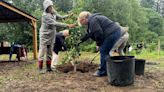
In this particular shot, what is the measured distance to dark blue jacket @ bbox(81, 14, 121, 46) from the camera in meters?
6.21

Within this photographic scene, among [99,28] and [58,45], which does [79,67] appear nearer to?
[58,45]

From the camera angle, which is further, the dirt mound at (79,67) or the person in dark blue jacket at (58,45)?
the person in dark blue jacket at (58,45)

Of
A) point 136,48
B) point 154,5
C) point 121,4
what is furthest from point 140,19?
point 154,5

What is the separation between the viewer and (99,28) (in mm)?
6191

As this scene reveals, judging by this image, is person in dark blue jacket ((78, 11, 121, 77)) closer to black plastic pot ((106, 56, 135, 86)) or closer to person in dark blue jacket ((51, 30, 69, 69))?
black plastic pot ((106, 56, 135, 86))

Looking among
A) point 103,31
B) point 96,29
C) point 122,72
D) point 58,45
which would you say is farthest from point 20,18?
point 122,72

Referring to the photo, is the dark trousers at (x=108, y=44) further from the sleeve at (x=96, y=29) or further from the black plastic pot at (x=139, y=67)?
the black plastic pot at (x=139, y=67)

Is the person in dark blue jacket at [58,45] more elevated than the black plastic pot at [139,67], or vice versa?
the person in dark blue jacket at [58,45]

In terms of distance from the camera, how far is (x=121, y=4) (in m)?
26.0

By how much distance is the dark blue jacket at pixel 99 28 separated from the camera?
20.4 ft

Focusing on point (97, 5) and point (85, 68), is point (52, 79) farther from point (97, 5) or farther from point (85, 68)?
point (97, 5)

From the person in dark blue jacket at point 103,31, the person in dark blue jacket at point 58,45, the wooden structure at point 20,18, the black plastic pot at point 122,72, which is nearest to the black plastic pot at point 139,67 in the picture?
the person in dark blue jacket at point 103,31

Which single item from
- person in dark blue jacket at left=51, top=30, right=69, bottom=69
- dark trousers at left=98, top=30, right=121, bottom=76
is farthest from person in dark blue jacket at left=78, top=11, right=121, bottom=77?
person in dark blue jacket at left=51, top=30, right=69, bottom=69

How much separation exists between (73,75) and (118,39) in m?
1.33
